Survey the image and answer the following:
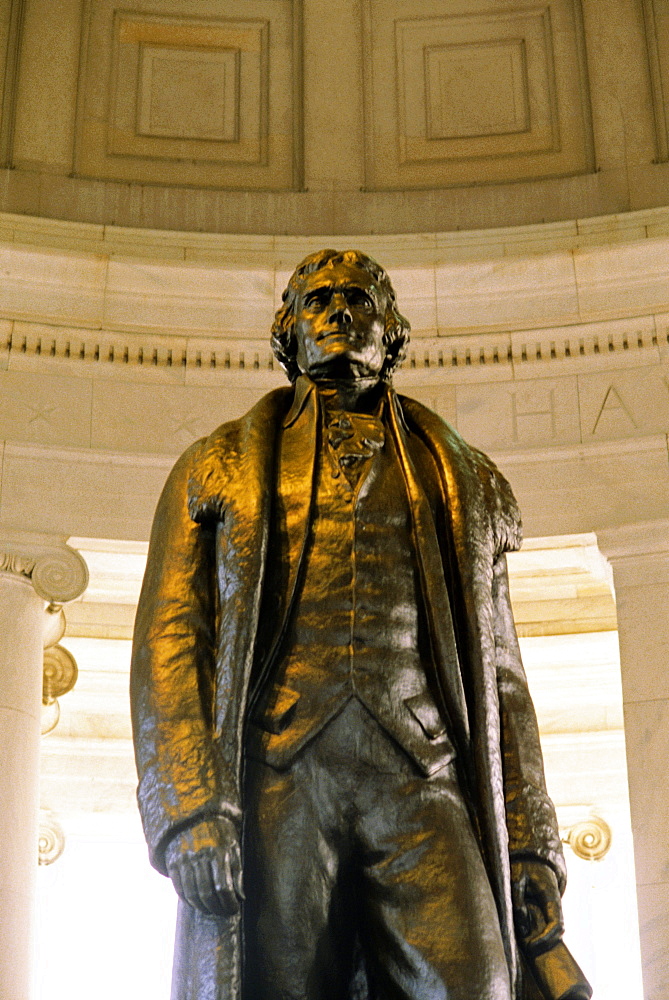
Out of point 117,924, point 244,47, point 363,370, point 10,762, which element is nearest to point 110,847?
point 117,924

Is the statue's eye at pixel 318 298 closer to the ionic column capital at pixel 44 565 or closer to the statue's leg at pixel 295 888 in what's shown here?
the statue's leg at pixel 295 888

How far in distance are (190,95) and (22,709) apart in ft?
15.6

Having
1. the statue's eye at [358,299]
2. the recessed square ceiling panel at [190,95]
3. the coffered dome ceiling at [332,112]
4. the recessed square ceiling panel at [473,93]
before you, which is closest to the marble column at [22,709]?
the coffered dome ceiling at [332,112]

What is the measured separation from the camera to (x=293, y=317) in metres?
5.29

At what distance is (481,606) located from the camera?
459 cm

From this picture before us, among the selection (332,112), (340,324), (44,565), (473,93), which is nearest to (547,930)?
(340,324)

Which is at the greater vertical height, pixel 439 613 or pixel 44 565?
pixel 44 565

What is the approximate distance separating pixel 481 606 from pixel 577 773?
11.6m

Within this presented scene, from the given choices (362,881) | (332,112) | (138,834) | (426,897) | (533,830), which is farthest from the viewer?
(138,834)

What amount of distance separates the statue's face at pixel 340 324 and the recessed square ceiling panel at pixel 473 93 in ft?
25.0

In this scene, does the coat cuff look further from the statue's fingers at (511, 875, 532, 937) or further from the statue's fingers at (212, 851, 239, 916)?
the statue's fingers at (212, 851, 239, 916)

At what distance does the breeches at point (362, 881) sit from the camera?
423 centimetres

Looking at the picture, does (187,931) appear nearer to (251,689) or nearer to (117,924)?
(251,689)

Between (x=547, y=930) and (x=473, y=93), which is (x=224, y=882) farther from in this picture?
(x=473, y=93)
